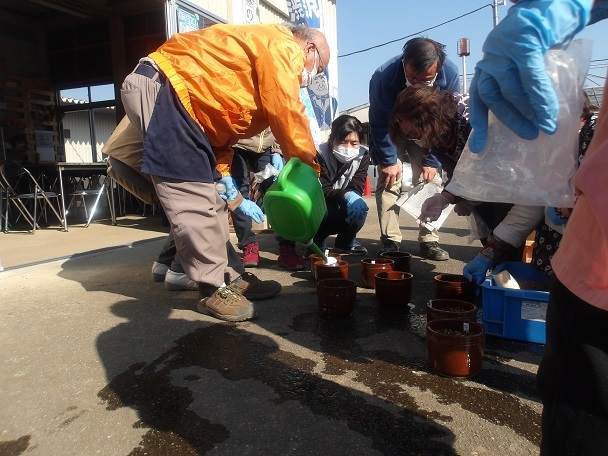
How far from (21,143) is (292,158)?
7396mm

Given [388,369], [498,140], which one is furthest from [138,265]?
[498,140]

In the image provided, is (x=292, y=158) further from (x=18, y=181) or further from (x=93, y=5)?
(x=93, y=5)

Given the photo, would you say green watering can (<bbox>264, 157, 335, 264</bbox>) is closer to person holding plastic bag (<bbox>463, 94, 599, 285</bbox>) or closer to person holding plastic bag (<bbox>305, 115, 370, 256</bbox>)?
person holding plastic bag (<bbox>463, 94, 599, 285</bbox>)

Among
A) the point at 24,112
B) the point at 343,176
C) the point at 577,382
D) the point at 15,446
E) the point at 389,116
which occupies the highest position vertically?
the point at 24,112

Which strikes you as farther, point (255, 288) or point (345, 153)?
point (345, 153)

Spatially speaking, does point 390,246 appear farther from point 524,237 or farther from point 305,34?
point 305,34

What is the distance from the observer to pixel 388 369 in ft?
6.00

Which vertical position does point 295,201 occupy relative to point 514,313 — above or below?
above

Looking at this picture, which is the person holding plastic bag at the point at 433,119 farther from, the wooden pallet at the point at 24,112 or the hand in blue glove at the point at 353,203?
the wooden pallet at the point at 24,112

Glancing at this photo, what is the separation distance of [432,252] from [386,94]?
4.61 feet

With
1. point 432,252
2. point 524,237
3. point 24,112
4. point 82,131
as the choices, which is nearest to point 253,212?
point 524,237

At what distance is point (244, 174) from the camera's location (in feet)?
12.6

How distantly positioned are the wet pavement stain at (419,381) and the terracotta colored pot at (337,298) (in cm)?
12

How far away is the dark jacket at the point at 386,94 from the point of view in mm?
3047
